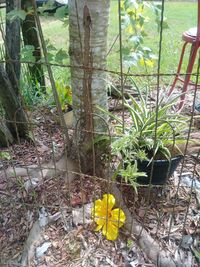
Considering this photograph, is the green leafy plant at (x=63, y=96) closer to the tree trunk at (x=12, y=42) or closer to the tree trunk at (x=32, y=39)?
the tree trunk at (x=32, y=39)

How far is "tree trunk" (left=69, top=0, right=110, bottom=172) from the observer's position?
4.67ft

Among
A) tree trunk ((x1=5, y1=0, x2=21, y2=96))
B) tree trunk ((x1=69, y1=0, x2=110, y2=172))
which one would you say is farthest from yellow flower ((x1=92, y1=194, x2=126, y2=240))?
tree trunk ((x1=5, y1=0, x2=21, y2=96))

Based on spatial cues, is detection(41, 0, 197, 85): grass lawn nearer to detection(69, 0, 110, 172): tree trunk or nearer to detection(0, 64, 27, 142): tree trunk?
detection(0, 64, 27, 142): tree trunk

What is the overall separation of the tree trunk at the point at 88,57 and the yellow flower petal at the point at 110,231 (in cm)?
42

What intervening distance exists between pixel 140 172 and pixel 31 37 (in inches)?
53.6

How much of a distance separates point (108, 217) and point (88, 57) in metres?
0.76

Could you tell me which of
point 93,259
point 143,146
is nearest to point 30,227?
point 93,259

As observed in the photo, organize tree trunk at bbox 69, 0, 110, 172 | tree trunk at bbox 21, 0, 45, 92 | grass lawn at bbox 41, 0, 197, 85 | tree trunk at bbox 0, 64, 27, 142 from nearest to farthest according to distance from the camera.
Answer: tree trunk at bbox 69, 0, 110, 172
tree trunk at bbox 0, 64, 27, 142
tree trunk at bbox 21, 0, 45, 92
grass lawn at bbox 41, 0, 197, 85

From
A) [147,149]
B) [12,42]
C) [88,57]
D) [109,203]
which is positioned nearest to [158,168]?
[147,149]

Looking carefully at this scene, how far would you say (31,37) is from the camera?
2.36m

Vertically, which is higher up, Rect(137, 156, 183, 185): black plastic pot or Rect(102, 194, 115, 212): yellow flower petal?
Rect(137, 156, 183, 185): black plastic pot

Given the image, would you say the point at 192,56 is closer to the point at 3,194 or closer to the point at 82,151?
the point at 82,151

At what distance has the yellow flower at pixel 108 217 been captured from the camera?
154 centimetres

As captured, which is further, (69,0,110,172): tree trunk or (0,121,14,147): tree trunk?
(0,121,14,147): tree trunk
